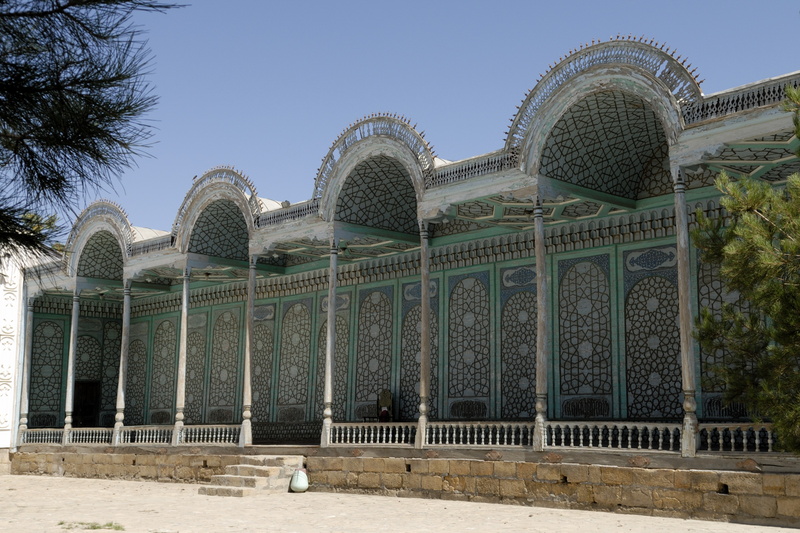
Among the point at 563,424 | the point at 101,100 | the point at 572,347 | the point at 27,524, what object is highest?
the point at 101,100

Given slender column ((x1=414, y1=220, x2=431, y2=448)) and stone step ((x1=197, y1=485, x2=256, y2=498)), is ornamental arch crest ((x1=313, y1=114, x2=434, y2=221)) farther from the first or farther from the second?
stone step ((x1=197, y1=485, x2=256, y2=498))

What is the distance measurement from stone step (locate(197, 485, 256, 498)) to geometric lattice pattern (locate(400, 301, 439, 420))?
13.7 feet

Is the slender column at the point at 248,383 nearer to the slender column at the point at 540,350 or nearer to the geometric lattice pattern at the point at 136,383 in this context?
the slender column at the point at 540,350

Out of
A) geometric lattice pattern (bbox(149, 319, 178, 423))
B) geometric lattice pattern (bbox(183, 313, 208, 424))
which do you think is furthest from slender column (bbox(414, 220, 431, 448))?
geometric lattice pattern (bbox(149, 319, 178, 423))

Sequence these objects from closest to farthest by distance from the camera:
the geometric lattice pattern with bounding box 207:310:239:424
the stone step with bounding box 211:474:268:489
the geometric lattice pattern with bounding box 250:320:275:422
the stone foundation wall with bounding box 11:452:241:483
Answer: the stone step with bounding box 211:474:268:489
the stone foundation wall with bounding box 11:452:241:483
the geometric lattice pattern with bounding box 250:320:275:422
the geometric lattice pattern with bounding box 207:310:239:424

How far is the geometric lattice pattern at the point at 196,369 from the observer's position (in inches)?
859

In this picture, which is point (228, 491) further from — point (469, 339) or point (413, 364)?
point (469, 339)

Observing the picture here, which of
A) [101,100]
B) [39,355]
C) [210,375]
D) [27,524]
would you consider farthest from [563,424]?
[39,355]

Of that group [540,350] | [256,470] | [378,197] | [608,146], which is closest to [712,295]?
[608,146]

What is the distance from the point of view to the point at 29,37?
5.73m

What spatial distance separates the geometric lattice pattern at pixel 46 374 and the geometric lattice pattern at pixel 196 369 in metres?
3.63

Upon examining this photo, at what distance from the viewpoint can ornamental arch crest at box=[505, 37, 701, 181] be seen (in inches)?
437

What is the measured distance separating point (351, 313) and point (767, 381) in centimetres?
1102

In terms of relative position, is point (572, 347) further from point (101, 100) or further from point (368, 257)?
point (101, 100)
